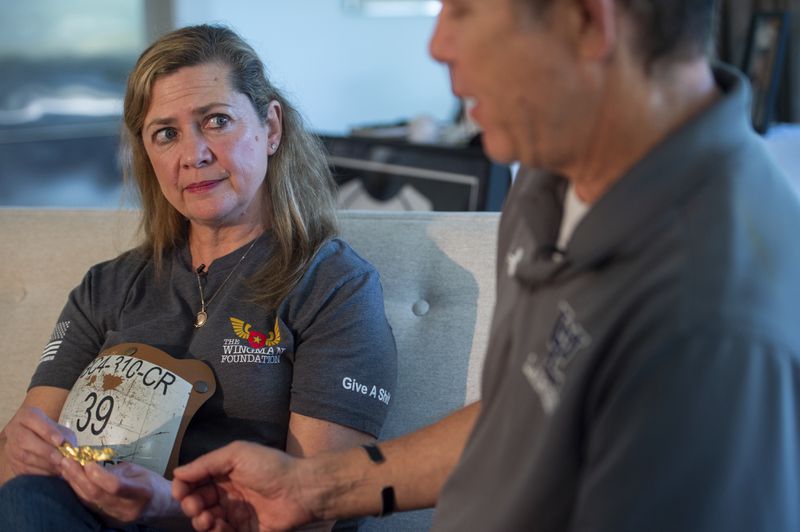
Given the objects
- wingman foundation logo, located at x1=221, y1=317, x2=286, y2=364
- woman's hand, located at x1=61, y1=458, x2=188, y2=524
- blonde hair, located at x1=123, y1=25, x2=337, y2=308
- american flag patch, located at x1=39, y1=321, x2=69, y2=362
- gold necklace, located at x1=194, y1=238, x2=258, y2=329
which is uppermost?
blonde hair, located at x1=123, y1=25, x2=337, y2=308

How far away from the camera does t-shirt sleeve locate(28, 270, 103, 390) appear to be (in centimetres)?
172

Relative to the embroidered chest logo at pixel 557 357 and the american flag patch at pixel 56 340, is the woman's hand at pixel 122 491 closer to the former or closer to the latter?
the american flag patch at pixel 56 340

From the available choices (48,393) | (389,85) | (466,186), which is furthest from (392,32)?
(48,393)

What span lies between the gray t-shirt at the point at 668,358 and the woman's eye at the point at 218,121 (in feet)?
3.17

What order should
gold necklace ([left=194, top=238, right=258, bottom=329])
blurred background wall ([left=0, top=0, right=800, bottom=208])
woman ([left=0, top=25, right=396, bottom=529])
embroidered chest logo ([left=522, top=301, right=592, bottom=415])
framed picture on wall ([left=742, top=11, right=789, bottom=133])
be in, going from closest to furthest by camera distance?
embroidered chest logo ([left=522, top=301, right=592, bottom=415])
woman ([left=0, top=25, right=396, bottom=529])
gold necklace ([left=194, top=238, right=258, bottom=329])
framed picture on wall ([left=742, top=11, right=789, bottom=133])
blurred background wall ([left=0, top=0, right=800, bottom=208])

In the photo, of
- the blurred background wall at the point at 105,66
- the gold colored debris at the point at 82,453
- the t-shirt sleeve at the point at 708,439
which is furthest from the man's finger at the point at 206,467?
the blurred background wall at the point at 105,66

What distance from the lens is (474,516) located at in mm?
923

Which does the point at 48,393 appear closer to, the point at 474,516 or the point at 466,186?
the point at 474,516

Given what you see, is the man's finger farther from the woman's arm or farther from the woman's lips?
the woman's lips

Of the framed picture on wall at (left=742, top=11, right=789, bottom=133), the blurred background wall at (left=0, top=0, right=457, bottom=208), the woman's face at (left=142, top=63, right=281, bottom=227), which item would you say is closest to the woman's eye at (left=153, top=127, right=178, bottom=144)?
the woman's face at (left=142, top=63, right=281, bottom=227)

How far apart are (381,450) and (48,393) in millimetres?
805

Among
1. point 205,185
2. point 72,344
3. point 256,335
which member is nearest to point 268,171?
point 205,185

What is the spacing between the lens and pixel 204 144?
1703mm

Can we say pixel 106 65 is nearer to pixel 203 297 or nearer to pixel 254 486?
pixel 203 297
